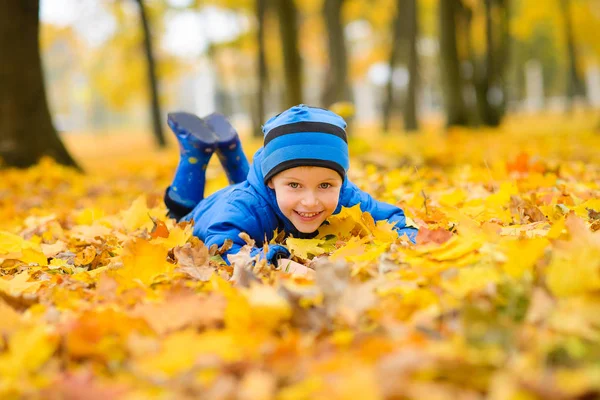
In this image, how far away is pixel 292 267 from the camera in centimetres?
204

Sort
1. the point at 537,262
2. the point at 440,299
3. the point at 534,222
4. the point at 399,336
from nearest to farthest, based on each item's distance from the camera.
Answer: the point at 399,336 < the point at 440,299 < the point at 537,262 < the point at 534,222

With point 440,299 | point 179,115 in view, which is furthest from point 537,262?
point 179,115

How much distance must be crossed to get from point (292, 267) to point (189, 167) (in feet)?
5.08

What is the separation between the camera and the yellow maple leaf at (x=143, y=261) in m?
1.88

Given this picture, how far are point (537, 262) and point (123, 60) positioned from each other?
20.6m

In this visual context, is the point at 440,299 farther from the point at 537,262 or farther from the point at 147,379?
the point at 147,379

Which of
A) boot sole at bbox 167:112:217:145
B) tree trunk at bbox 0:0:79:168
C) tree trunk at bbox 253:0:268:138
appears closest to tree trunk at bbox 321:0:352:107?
tree trunk at bbox 253:0:268:138

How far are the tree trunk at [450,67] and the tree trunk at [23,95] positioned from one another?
7032 millimetres

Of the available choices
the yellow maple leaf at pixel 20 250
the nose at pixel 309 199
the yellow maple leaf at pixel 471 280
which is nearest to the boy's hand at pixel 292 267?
the nose at pixel 309 199

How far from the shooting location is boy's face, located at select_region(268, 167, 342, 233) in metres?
2.36

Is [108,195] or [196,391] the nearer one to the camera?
[196,391]

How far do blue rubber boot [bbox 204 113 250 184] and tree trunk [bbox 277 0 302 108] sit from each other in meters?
5.24

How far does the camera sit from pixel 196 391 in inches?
41.4

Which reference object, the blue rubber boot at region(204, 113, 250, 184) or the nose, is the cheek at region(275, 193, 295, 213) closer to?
the nose
